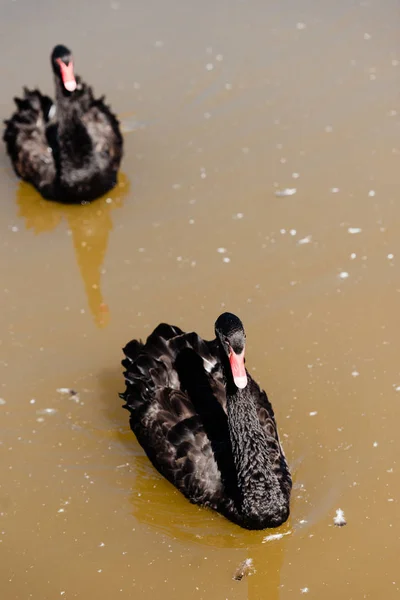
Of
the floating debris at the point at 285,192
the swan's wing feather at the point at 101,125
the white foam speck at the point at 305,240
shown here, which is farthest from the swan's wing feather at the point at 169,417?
the swan's wing feather at the point at 101,125

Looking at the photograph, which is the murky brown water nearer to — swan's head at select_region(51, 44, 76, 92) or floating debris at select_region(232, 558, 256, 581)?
floating debris at select_region(232, 558, 256, 581)

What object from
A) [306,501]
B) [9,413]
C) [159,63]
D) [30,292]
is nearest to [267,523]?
[306,501]

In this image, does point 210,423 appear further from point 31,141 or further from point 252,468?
point 31,141

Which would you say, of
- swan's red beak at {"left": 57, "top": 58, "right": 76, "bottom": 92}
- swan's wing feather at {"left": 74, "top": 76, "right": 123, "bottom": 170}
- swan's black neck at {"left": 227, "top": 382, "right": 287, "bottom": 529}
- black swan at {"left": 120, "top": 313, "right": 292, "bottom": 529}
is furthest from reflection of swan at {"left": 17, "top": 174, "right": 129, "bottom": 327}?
swan's black neck at {"left": 227, "top": 382, "right": 287, "bottom": 529}

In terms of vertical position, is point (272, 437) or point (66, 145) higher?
point (66, 145)

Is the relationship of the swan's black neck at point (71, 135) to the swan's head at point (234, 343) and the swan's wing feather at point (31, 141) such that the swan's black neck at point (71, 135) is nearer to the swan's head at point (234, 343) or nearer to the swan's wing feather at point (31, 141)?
the swan's wing feather at point (31, 141)

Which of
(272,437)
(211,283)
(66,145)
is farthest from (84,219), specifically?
(272,437)
